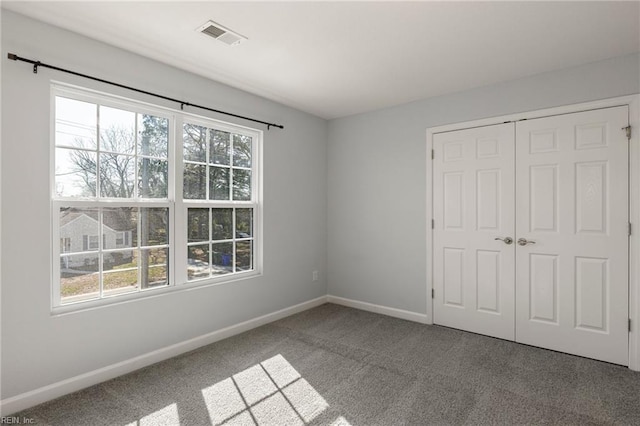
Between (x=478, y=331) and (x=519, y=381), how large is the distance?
974 millimetres

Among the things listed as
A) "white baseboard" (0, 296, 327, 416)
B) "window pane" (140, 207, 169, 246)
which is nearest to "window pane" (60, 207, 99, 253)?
"window pane" (140, 207, 169, 246)

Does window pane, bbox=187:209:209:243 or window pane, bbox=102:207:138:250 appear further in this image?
window pane, bbox=187:209:209:243

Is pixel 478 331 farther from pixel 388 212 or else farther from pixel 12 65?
pixel 12 65

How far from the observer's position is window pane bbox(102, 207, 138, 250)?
2.60 meters

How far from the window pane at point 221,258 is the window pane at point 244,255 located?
0.09 m

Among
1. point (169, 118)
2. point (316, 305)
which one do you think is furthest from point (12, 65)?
point (316, 305)

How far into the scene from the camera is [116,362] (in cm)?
256

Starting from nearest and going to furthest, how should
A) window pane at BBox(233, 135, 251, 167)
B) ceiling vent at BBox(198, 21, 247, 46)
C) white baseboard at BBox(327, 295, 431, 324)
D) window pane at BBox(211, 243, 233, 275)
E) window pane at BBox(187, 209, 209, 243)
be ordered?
ceiling vent at BBox(198, 21, 247, 46), window pane at BBox(187, 209, 209, 243), window pane at BBox(211, 243, 233, 275), window pane at BBox(233, 135, 251, 167), white baseboard at BBox(327, 295, 431, 324)

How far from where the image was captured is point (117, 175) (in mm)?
2668

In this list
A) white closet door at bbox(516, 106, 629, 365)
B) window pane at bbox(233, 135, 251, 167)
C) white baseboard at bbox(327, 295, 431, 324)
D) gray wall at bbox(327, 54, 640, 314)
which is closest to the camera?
white closet door at bbox(516, 106, 629, 365)

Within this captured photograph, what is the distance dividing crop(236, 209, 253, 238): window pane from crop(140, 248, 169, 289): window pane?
83cm

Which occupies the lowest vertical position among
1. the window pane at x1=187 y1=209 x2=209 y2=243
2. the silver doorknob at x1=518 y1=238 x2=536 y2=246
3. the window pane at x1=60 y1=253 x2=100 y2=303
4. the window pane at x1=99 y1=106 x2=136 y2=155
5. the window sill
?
the window sill

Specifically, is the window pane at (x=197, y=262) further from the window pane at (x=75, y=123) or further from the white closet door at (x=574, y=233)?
the white closet door at (x=574, y=233)

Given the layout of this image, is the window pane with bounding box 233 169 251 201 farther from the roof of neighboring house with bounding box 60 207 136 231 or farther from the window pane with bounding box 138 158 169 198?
the roof of neighboring house with bounding box 60 207 136 231
